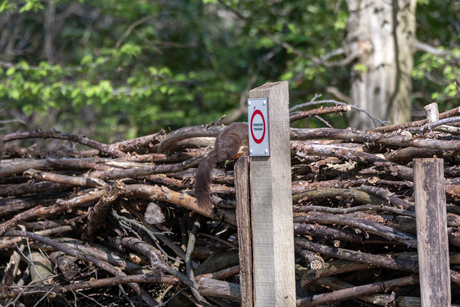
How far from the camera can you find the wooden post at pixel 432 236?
6.14 ft

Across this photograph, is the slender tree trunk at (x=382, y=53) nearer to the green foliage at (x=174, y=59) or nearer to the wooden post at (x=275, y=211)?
the green foliage at (x=174, y=59)

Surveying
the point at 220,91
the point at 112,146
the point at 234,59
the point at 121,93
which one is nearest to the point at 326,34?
the point at 234,59

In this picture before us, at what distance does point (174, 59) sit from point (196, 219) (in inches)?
414

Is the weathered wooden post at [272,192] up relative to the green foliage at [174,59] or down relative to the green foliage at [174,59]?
down

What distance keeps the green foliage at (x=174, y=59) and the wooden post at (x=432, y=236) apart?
4.99 metres

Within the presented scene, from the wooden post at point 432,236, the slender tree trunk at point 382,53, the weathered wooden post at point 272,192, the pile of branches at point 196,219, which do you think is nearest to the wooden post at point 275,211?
the weathered wooden post at point 272,192

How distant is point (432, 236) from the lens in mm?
1885

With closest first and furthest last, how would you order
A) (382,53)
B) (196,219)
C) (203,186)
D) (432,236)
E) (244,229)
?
(432,236)
(244,229)
(203,186)
(196,219)
(382,53)

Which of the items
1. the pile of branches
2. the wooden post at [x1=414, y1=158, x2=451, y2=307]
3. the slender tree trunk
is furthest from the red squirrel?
the slender tree trunk

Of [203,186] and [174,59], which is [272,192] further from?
[174,59]

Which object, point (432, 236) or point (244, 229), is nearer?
point (432, 236)

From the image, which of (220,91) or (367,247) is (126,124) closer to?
(220,91)

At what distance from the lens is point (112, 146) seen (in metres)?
3.52

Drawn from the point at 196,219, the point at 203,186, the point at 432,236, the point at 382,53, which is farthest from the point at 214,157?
the point at 382,53
